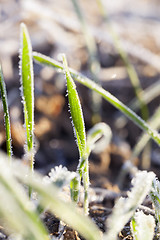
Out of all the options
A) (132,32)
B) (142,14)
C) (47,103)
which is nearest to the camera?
(47,103)

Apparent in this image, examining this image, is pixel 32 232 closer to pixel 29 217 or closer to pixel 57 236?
pixel 29 217

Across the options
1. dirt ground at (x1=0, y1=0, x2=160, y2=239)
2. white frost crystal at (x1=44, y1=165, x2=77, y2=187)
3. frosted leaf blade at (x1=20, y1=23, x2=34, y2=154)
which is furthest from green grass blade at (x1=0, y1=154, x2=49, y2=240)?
dirt ground at (x1=0, y1=0, x2=160, y2=239)

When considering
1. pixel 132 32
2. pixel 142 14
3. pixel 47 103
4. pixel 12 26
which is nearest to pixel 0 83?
pixel 47 103

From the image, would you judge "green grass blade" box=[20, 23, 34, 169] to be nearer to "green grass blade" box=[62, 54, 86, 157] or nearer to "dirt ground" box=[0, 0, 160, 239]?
"green grass blade" box=[62, 54, 86, 157]

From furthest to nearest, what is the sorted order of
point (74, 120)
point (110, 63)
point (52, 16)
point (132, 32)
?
point (132, 32), point (110, 63), point (52, 16), point (74, 120)

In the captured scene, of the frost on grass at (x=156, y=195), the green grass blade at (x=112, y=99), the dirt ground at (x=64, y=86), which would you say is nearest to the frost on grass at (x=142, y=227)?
the frost on grass at (x=156, y=195)
